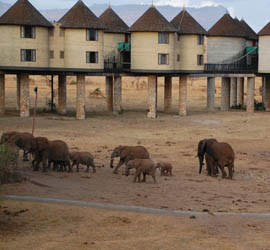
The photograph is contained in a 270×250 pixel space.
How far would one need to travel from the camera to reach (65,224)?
16.7 m

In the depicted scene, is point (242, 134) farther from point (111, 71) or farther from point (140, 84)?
point (140, 84)

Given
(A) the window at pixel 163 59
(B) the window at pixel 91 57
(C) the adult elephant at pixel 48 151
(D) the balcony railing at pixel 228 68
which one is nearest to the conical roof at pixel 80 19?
(B) the window at pixel 91 57

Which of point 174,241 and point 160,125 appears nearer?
point 174,241

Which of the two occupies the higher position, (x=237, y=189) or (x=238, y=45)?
(x=238, y=45)

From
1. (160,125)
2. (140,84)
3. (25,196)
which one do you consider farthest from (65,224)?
(140,84)

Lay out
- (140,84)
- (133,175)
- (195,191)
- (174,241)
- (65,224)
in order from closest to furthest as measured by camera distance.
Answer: (174,241)
(65,224)
(195,191)
(133,175)
(140,84)

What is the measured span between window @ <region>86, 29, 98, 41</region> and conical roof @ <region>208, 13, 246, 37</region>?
1325 cm

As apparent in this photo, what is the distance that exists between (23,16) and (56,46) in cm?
332

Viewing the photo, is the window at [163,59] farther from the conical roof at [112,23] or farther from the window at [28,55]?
the window at [28,55]

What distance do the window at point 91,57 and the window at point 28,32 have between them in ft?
14.2

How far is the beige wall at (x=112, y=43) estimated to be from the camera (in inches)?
2056

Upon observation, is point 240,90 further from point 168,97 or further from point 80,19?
point 80,19

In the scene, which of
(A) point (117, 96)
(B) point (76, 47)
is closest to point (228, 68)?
(A) point (117, 96)

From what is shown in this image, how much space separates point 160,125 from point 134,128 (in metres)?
2.76
